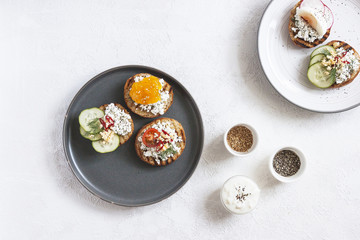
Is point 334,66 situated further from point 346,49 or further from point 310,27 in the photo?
point 310,27

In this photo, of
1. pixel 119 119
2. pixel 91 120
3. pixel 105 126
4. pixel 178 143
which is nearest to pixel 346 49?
pixel 178 143

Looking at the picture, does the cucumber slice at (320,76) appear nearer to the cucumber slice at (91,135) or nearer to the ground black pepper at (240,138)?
the ground black pepper at (240,138)

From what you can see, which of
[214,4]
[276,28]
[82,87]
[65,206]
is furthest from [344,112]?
[65,206]

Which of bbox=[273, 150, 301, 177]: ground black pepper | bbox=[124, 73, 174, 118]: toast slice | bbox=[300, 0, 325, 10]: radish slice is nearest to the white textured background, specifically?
bbox=[273, 150, 301, 177]: ground black pepper

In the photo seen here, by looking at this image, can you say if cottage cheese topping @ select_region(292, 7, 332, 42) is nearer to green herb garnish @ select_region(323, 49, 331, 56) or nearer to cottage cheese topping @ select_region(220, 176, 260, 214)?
green herb garnish @ select_region(323, 49, 331, 56)

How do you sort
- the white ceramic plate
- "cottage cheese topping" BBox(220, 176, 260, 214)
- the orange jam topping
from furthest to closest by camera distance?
1. the white ceramic plate
2. "cottage cheese topping" BBox(220, 176, 260, 214)
3. the orange jam topping

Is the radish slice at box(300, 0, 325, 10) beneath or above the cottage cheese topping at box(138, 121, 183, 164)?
above
